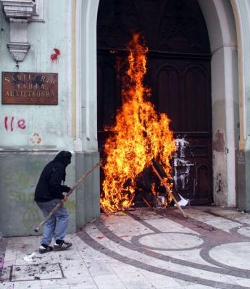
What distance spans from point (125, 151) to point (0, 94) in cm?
394

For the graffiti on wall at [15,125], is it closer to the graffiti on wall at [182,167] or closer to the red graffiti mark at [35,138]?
the red graffiti mark at [35,138]

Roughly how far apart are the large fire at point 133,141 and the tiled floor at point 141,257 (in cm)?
148

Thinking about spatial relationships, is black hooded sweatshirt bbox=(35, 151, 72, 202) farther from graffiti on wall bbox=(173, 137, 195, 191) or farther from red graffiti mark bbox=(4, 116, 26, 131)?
graffiti on wall bbox=(173, 137, 195, 191)

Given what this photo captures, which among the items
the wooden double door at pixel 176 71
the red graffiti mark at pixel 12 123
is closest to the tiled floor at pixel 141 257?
the red graffiti mark at pixel 12 123

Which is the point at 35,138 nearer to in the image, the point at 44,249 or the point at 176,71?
the point at 44,249

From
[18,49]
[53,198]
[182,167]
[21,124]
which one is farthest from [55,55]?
[182,167]

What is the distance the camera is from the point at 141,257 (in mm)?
6531

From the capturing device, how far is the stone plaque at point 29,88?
8.21 metres

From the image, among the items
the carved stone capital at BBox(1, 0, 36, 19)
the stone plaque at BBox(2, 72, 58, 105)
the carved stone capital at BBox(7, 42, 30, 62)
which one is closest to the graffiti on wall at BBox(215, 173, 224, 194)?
the stone plaque at BBox(2, 72, 58, 105)

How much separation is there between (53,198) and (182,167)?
214 inches

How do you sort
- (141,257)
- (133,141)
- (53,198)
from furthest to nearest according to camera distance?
(133,141) → (53,198) → (141,257)

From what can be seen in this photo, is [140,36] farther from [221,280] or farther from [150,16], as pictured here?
[221,280]

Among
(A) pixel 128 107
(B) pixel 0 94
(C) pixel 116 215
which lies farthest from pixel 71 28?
(C) pixel 116 215

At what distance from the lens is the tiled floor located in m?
5.40
